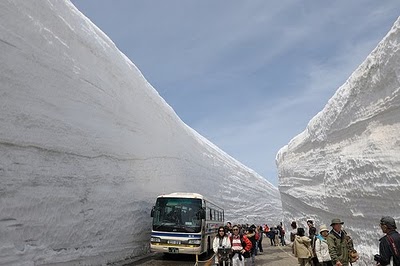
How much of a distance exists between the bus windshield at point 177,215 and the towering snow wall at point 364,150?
5529 mm

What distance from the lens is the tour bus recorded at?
12.5 m

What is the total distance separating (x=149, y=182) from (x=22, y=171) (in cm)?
958

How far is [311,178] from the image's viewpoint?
18.8 m

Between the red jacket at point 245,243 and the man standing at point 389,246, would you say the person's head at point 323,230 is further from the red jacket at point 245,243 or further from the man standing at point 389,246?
the red jacket at point 245,243

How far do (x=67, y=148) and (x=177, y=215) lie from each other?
16.7 ft

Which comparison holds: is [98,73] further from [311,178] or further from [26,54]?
[311,178]

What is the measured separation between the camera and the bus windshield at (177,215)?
12.8 m

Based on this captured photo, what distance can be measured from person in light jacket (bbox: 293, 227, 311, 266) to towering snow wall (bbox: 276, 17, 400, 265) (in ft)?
8.75

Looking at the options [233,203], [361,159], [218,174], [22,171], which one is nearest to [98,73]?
[22,171]

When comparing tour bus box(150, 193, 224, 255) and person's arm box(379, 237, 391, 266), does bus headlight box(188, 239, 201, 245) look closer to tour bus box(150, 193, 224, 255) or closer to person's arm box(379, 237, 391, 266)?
tour bus box(150, 193, 224, 255)

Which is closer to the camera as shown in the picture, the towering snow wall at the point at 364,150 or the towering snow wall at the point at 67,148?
the towering snow wall at the point at 67,148

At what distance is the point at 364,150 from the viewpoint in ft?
36.2

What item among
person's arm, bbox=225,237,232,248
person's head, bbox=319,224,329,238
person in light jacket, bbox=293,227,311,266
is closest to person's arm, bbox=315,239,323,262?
person's head, bbox=319,224,329,238

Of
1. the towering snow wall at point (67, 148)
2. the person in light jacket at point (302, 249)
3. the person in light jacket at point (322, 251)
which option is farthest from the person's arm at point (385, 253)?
the towering snow wall at point (67, 148)
